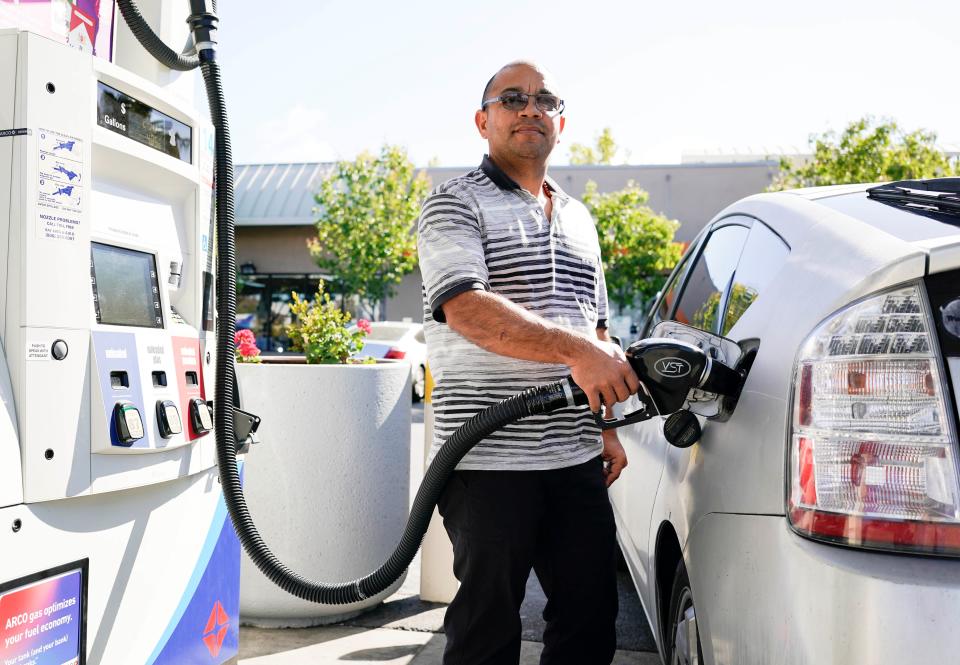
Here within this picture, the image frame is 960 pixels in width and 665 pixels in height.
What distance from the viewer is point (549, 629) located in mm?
2533

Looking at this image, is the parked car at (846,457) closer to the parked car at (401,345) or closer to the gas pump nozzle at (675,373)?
the gas pump nozzle at (675,373)

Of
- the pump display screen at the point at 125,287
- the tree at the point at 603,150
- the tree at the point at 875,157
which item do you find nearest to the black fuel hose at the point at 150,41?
the pump display screen at the point at 125,287

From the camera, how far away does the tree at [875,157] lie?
20344 mm

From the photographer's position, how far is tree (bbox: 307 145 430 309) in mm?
25781

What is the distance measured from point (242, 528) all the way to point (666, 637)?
48.9 inches

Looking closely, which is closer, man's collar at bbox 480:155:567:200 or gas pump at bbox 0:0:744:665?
gas pump at bbox 0:0:744:665

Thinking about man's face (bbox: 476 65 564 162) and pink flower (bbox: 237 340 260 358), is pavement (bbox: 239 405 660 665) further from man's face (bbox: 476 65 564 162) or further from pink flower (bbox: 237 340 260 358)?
man's face (bbox: 476 65 564 162)

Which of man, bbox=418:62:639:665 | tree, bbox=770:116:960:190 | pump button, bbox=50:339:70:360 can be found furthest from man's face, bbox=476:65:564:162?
→ tree, bbox=770:116:960:190

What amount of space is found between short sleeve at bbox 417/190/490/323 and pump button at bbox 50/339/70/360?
2.84 feet

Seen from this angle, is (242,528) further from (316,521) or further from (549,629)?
(316,521)

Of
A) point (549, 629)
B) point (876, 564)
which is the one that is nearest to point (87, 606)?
point (549, 629)

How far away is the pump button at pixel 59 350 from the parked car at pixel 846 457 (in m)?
1.43

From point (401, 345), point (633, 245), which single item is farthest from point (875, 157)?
point (401, 345)

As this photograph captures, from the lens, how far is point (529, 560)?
2.35 meters
